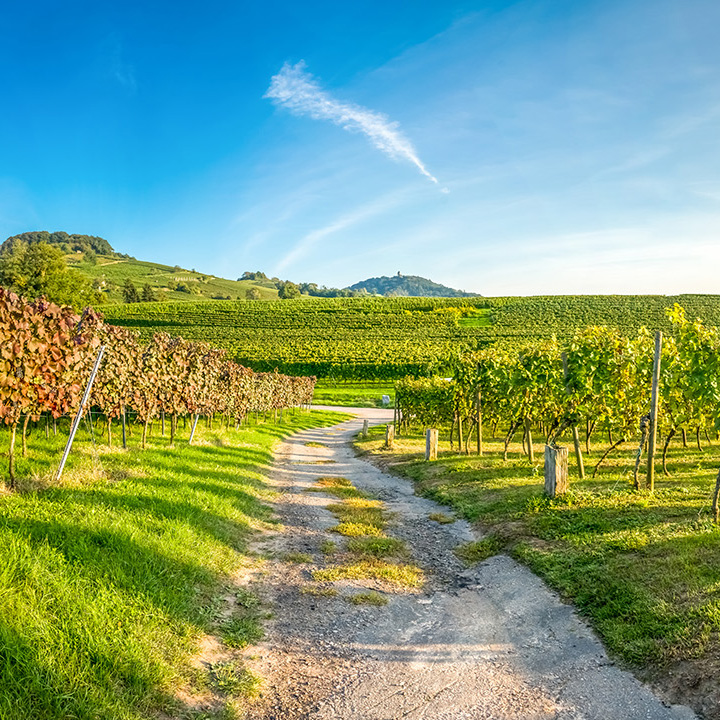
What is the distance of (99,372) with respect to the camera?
42.0 feet

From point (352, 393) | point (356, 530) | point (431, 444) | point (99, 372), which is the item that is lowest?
point (356, 530)

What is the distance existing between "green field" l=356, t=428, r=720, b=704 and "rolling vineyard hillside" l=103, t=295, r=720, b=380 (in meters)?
47.0

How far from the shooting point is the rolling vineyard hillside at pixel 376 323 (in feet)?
203

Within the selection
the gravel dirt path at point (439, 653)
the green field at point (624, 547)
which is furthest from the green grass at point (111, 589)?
the green field at point (624, 547)

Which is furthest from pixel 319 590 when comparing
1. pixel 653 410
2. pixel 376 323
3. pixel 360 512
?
pixel 376 323

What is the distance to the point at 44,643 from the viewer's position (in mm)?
3639

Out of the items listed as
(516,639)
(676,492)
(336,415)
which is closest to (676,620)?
(516,639)

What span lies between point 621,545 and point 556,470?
8.25 ft

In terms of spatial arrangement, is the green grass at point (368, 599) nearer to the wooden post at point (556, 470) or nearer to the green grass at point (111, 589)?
the green grass at point (111, 589)

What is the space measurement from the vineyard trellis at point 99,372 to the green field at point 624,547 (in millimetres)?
7543

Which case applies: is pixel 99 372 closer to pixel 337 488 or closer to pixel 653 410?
pixel 337 488

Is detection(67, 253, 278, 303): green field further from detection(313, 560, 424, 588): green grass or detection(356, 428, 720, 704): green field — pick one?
detection(313, 560, 424, 588): green grass

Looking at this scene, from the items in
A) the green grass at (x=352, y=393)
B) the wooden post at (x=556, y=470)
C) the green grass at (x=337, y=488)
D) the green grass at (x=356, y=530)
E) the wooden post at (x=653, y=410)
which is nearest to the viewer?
the green grass at (x=356, y=530)

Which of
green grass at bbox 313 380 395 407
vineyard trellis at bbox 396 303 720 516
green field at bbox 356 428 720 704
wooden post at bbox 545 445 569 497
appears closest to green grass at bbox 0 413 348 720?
green field at bbox 356 428 720 704
